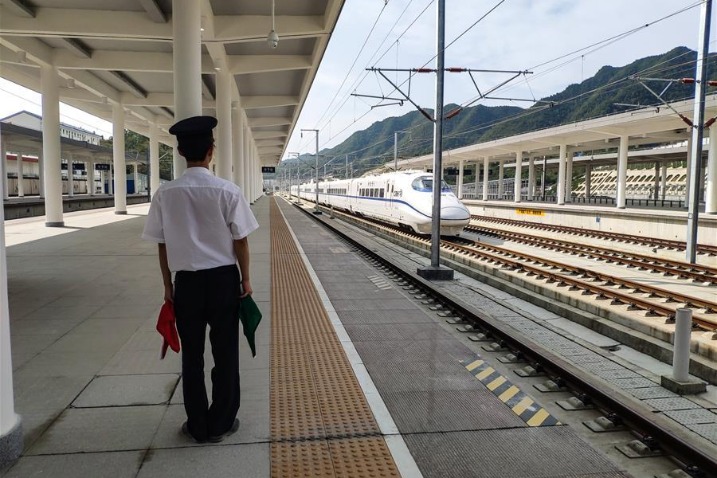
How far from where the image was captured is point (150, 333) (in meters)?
5.85

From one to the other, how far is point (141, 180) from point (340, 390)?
77952 mm

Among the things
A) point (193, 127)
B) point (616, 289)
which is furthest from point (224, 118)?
point (193, 127)

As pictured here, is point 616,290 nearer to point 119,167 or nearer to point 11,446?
point 11,446

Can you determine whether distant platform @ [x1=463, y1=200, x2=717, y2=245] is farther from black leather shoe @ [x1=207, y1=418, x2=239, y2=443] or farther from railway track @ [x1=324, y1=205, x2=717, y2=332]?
black leather shoe @ [x1=207, y1=418, x2=239, y2=443]

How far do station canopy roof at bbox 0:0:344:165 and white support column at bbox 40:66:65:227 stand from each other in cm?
62

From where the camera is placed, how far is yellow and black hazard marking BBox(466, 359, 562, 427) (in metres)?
3.91

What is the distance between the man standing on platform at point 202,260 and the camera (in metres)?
3.22

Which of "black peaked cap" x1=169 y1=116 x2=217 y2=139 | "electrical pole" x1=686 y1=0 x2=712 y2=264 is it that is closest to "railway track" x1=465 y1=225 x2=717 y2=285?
"electrical pole" x1=686 y1=0 x2=712 y2=264

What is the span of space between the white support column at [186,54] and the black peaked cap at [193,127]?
942 cm

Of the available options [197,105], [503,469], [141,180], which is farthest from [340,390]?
[141,180]

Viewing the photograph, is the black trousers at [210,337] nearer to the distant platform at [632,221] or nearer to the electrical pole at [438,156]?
the electrical pole at [438,156]

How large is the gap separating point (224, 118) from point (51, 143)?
5.77m

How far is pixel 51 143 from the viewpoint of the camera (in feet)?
61.1

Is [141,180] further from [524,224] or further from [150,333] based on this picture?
[150,333]
